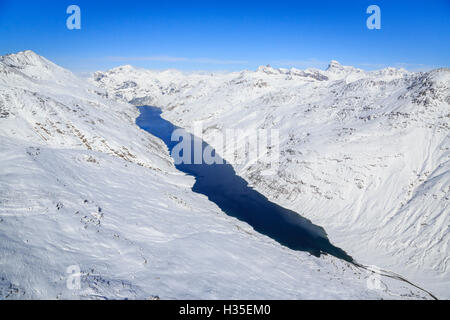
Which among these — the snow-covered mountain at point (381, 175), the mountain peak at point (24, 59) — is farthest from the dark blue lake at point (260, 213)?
the mountain peak at point (24, 59)

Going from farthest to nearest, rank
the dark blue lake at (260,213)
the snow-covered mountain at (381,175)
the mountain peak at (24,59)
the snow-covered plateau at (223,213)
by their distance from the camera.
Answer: the mountain peak at (24,59), the dark blue lake at (260,213), the snow-covered mountain at (381,175), the snow-covered plateau at (223,213)

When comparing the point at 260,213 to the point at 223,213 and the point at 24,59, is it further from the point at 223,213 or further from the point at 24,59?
the point at 24,59

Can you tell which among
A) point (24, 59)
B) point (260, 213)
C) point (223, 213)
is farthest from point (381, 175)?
point (24, 59)

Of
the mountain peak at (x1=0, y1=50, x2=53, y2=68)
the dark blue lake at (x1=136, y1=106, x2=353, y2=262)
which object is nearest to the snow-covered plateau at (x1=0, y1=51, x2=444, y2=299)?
the dark blue lake at (x1=136, y1=106, x2=353, y2=262)

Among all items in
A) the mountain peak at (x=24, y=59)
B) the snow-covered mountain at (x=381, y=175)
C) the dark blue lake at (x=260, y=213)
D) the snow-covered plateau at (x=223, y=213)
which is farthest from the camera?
the mountain peak at (x=24, y=59)

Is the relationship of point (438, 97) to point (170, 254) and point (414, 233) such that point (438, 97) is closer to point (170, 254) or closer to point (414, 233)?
point (414, 233)

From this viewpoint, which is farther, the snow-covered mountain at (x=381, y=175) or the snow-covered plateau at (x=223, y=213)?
the snow-covered mountain at (x=381, y=175)

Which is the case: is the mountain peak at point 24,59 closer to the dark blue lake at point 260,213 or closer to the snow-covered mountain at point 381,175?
the dark blue lake at point 260,213
